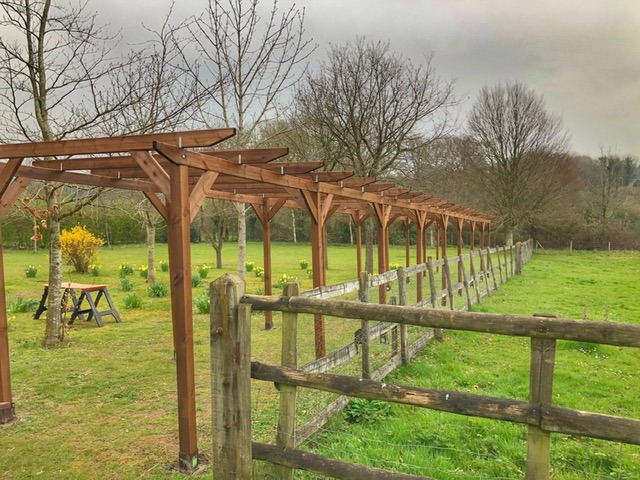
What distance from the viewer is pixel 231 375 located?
268 centimetres

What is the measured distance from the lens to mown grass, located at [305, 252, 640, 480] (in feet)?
12.0

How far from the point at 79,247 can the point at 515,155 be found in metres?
27.5

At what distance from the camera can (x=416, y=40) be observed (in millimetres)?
18109

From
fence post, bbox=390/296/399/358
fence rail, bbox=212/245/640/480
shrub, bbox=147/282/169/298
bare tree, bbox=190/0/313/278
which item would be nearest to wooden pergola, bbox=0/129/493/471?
fence post, bbox=390/296/399/358

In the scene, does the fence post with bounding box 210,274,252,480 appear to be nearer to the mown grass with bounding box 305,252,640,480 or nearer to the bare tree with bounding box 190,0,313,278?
the mown grass with bounding box 305,252,640,480

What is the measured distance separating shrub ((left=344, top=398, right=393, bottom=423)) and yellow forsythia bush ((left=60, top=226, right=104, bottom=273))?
16.5m

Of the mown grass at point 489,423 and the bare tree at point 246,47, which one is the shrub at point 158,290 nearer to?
the bare tree at point 246,47

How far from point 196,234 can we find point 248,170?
39.7 meters

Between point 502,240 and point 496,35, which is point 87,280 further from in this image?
point 502,240

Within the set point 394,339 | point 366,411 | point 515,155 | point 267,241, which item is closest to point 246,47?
point 267,241

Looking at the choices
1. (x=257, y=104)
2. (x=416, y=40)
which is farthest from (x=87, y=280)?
(x=416, y=40)

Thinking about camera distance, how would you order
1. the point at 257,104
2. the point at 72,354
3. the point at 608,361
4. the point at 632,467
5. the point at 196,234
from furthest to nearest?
the point at 196,234
the point at 257,104
the point at 72,354
the point at 608,361
the point at 632,467

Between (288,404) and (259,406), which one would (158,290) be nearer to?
(259,406)

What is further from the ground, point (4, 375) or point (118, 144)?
point (118, 144)
